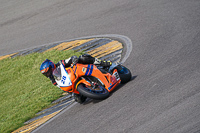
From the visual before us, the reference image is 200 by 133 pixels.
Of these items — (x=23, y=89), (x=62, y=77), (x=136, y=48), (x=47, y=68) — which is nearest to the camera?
(x=62, y=77)

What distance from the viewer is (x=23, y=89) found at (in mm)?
10875

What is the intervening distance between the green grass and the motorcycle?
191 cm

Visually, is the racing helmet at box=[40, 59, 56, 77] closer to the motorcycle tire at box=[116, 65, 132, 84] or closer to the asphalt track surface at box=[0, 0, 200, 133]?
the asphalt track surface at box=[0, 0, 200, 133]

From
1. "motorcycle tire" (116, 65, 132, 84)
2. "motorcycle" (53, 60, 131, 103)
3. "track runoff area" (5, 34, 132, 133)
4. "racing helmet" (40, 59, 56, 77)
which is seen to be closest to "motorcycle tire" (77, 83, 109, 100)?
"motorcycle" (53, 60, 131, 103)

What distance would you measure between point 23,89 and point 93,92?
4.40m

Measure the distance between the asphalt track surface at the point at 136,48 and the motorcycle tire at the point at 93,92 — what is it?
0.18m

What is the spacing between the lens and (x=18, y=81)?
11531 millimetres

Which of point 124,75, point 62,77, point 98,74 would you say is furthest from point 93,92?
point 124,75

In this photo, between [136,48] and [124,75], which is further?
[136,48]

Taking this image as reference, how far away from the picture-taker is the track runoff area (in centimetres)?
852

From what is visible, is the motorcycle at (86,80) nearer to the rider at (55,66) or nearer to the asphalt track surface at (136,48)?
the rider at (55,66)

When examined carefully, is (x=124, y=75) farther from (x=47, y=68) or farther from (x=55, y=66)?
(x=47, y=68)

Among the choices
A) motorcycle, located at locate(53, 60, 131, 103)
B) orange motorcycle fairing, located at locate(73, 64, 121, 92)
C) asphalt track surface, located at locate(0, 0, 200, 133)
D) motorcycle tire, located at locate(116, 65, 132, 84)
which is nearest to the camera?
asphalt track surface, located at locate(0, 0, 200, 133)

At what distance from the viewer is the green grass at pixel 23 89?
9148 mm
